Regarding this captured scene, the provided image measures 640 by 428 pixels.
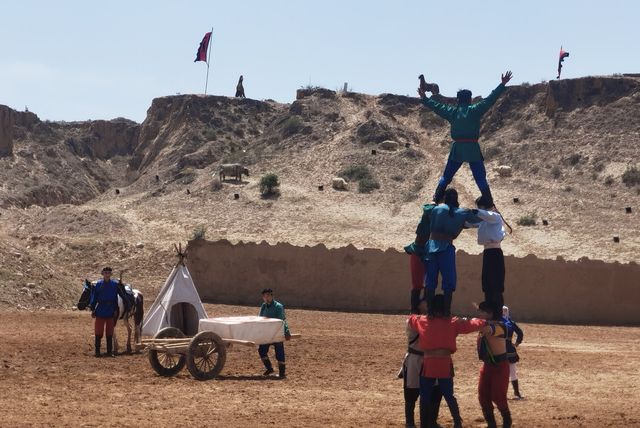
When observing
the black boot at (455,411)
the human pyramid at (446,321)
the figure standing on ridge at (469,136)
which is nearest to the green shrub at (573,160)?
the figure standing on ridge at (469,136)

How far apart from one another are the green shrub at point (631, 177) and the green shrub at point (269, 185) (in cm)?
1762

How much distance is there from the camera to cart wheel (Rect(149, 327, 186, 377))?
699 inches

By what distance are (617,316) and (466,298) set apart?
4.74 metres

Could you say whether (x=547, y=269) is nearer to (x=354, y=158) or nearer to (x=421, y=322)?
(x=421, y=322)

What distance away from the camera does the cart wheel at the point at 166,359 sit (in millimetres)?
17750

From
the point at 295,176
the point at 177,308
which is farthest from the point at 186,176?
the point at 177,308

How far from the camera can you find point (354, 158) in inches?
2336

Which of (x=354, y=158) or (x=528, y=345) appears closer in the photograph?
(x=528, y=345)

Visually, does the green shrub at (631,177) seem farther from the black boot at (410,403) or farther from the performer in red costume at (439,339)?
the performer in red costume at (439,339)

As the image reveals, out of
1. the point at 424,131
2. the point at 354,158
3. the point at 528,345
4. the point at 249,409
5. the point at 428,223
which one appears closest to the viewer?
the point at 428,223

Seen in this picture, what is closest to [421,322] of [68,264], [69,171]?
[68,264]

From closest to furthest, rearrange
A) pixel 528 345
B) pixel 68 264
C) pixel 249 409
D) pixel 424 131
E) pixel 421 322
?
1. pixel 421 322
2. pixel 249 409
3. pixel 528 345
4. pixel 68 264
5. pixel 424 131

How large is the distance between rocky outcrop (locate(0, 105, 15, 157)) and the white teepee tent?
49.3 m

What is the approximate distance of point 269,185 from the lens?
2115 inches
